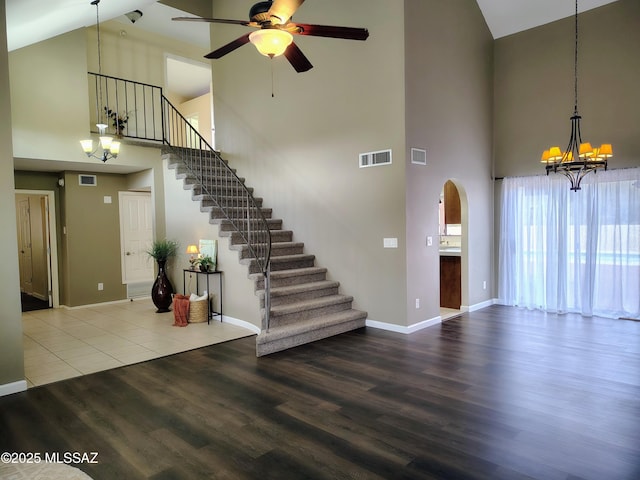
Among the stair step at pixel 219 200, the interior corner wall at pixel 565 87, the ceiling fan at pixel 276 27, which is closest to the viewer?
the ceiling fan at pixel 276 27

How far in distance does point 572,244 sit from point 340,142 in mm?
3932

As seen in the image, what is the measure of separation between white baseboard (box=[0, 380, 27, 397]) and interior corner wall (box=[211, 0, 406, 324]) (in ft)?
12.9

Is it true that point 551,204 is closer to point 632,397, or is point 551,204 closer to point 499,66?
point 499,66

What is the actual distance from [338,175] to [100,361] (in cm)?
387

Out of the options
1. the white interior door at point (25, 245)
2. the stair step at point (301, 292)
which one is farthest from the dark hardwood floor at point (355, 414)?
the white interior door at point (25, 245)

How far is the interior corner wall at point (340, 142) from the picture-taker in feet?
18.1

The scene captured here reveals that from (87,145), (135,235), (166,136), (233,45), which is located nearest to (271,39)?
(233,45)

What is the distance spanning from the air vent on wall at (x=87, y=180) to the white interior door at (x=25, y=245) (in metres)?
2.68

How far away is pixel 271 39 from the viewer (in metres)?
3.37

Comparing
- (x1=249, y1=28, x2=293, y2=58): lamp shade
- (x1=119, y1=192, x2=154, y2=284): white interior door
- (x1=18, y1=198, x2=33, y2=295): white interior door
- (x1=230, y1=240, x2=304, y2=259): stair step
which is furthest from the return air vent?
(x1=18, y1=198, x2=33, y2=295): white interior door

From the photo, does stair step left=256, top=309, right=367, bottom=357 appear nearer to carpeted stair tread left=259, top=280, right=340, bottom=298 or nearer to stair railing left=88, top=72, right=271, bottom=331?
carpeted stair tread left=259, top=280, right=340, bottom=298

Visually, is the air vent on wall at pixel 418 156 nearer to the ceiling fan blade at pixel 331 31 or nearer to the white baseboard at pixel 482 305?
the ceiling fan blade at pixel 331 31

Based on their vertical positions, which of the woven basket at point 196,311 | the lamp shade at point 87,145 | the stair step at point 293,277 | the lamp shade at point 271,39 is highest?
the lamp shade at point 271,39

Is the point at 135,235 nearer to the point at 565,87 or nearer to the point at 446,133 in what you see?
the point at 446,133
